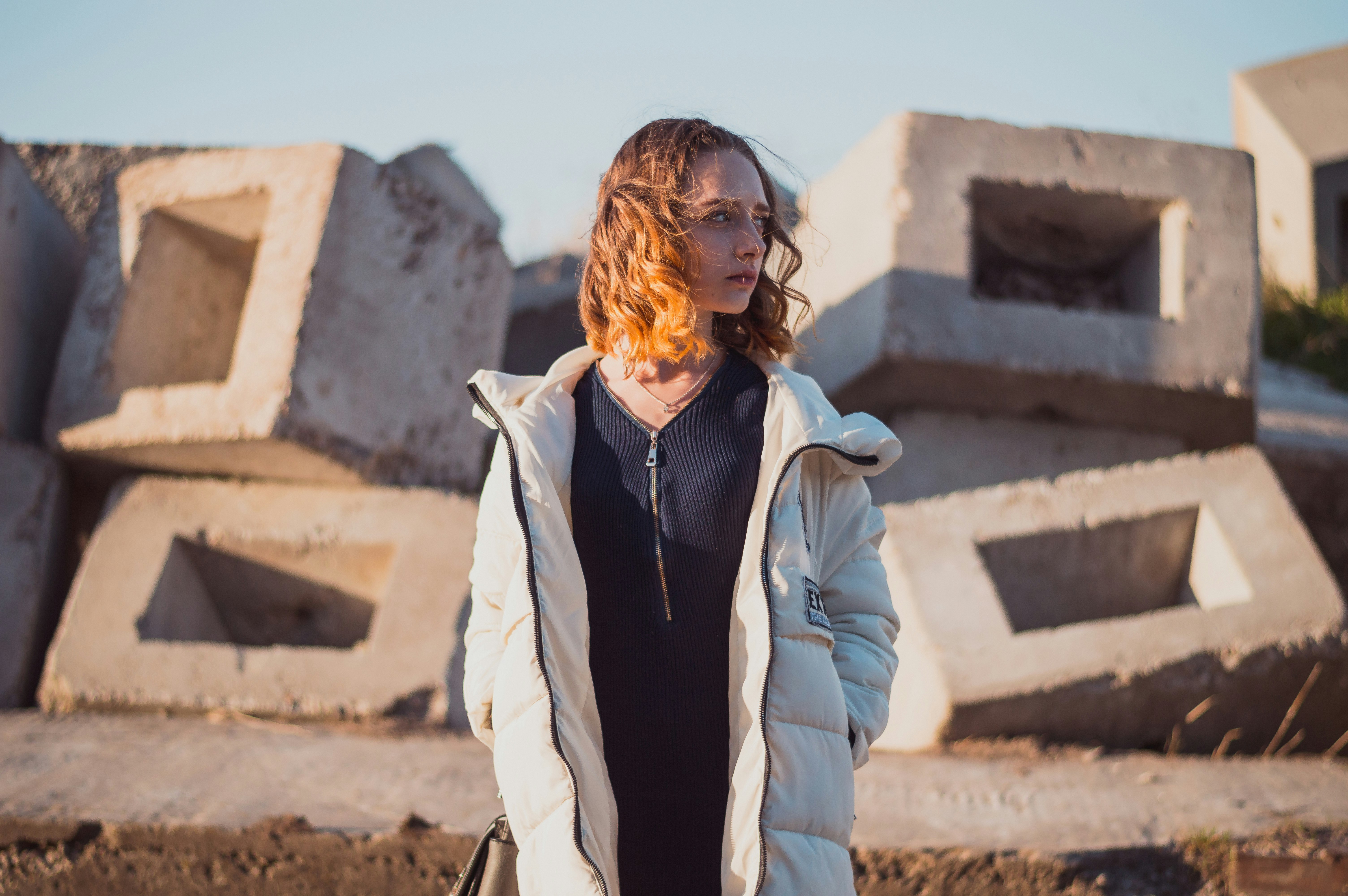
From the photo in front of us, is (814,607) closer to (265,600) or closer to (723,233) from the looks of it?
(723,233)

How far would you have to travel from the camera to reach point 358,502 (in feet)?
12.5

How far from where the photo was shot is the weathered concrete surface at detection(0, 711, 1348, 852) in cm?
241

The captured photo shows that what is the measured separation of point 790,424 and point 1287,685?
2473mm

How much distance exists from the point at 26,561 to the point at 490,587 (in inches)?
127

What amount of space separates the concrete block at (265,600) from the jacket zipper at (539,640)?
2.10 metres

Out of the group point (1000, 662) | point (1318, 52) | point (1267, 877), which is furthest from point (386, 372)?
point (1318, 52)

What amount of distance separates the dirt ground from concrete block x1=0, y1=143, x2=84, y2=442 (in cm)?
205

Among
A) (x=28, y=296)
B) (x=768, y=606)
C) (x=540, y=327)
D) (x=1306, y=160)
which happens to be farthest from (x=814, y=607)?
(x=1306, y=160)

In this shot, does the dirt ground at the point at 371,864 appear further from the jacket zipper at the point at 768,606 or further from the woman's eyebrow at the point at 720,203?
the woman's eyebrow at the point at 720,203

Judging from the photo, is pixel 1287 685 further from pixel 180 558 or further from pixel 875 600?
pixel 180 558

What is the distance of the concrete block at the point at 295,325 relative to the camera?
3.61 meters

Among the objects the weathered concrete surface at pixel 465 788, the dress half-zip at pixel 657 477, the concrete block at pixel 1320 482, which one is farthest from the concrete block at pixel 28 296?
the concrete block at pixel 1320 482

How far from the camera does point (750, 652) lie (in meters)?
1.31

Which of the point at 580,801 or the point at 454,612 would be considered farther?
the point at 454,612
